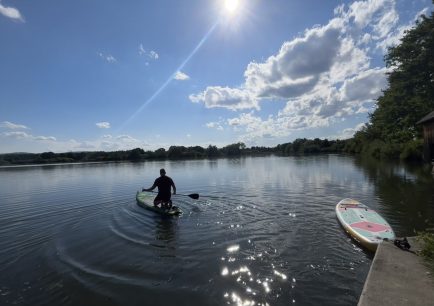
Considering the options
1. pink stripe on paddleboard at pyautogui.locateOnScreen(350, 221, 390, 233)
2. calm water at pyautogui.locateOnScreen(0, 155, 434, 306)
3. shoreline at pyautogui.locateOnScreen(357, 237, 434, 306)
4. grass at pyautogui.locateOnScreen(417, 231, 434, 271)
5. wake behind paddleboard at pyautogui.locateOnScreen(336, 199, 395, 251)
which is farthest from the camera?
pink stripe on paddleboard at pyautogui.locateOnScreen(350, 221, 390, 233)

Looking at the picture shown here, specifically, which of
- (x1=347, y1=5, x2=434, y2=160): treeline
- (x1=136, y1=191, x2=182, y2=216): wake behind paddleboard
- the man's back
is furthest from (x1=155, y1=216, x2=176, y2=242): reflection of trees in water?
(x1=347, y1=5, x2=434, y2=160): treeline

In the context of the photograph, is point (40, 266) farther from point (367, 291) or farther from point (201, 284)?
point (367, 291)

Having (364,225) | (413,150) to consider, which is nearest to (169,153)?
(413,150)

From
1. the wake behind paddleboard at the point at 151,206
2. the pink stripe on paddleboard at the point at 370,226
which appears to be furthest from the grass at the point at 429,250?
the wake behind paddleboard at the point at 151,206

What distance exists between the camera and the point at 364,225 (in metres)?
10.2

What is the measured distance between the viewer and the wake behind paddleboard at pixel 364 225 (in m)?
8.84

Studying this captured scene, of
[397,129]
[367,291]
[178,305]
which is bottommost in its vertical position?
[178,305]

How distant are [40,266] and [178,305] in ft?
15.2

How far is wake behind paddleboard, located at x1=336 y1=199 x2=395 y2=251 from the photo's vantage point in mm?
8836

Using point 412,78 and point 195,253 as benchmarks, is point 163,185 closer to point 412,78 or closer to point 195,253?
point 195,253

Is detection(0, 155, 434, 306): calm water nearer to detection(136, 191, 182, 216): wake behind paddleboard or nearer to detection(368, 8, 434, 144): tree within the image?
detection(136, 191, 182, 216): wake behind paddleboard

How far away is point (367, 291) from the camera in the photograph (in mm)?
5172

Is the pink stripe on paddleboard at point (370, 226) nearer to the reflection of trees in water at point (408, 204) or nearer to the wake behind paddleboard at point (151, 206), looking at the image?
the reflection of trees in water at point (408, 204)

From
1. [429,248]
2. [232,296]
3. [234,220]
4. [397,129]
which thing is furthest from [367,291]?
[397,129]
